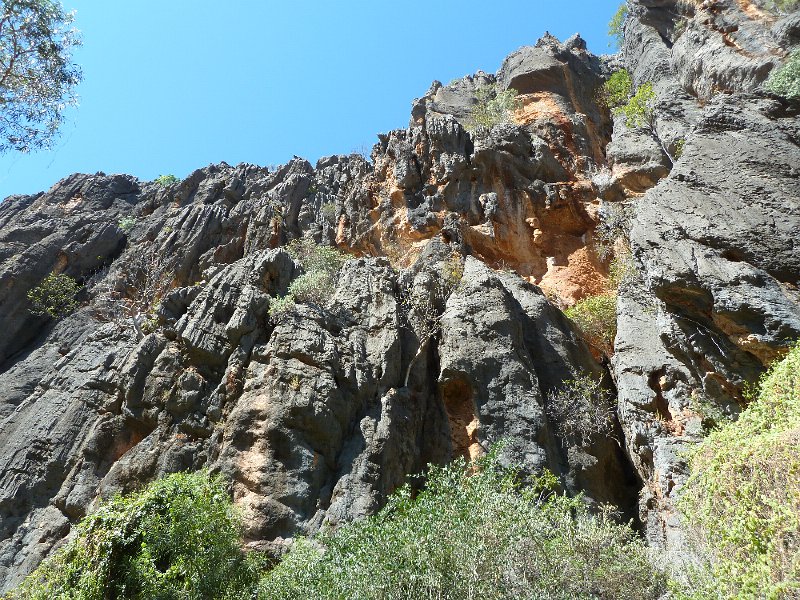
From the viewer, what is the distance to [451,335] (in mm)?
20781

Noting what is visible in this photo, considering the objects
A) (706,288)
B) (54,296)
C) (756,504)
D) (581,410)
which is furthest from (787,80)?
(54,296)

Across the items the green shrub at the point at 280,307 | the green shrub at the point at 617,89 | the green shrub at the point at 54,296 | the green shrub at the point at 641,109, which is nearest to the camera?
the green shrub at the point at 280,307

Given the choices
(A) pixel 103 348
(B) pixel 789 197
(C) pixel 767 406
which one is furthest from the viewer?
(A) pixel 103 348

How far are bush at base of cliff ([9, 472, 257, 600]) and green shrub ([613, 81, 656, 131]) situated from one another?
28226 mm

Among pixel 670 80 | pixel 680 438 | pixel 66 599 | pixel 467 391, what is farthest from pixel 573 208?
pixel 66 599

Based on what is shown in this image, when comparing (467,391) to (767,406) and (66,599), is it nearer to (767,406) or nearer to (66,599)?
(767,406)

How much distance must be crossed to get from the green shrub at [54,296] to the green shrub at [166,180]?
41.6 ft

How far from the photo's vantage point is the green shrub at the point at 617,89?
38469 millimetres

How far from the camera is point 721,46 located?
28.7 m

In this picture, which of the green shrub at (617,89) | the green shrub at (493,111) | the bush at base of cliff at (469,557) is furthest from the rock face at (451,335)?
the green shrub at (617,89)

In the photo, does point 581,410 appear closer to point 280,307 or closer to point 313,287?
point 280,307

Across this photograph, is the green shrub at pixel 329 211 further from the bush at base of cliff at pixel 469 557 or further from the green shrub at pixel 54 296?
the bush at base of cliff at pixel 469 557

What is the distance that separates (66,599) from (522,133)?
30449 millimetres

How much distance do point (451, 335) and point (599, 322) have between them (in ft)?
24.6
